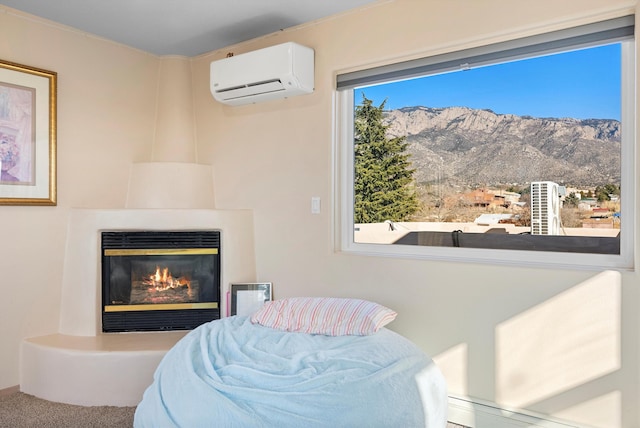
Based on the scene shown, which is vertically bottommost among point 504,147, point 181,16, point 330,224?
point 330,224

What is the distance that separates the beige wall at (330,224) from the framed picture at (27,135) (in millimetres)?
82

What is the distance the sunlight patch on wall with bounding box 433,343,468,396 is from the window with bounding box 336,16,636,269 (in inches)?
19.7

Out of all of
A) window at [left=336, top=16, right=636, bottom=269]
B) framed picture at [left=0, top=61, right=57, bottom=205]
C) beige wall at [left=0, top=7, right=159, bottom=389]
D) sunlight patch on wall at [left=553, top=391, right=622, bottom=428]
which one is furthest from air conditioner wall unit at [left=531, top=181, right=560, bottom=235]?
framed picture at [left=0, top=61, right=57, bottom=205]

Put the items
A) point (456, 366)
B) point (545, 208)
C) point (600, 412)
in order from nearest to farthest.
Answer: point (600, 412) < point (545, 208) < point (456, 366)

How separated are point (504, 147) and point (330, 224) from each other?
1112mm

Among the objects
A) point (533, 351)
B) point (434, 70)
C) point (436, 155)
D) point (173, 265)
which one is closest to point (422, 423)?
point (533, 351)

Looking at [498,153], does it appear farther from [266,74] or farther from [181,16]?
[181,16]

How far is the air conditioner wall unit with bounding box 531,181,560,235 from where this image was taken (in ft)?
8.14

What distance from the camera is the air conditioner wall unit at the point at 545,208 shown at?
8.14 ft

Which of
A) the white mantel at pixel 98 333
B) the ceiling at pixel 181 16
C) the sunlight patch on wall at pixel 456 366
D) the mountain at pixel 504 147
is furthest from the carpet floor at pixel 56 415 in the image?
the ceiling at pixel 181 16

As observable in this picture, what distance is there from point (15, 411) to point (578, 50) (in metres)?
3.50

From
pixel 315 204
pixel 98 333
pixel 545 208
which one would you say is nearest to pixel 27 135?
pixel 98 333

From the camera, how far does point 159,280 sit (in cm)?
343

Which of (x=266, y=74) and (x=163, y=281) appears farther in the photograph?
(x=163, y=281)
